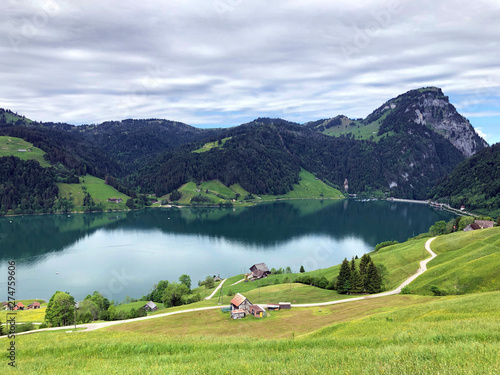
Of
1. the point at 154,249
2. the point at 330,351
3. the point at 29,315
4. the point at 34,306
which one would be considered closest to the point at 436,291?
the point at 330,351

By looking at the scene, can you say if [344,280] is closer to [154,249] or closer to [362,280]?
[362,280]

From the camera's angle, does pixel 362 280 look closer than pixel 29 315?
Yes

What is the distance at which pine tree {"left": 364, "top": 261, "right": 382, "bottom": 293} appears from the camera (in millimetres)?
64062

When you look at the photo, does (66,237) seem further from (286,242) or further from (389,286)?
(389,286)

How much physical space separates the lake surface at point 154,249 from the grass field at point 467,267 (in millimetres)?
46699

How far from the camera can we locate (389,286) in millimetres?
65688

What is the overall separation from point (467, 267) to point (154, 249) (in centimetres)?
11597

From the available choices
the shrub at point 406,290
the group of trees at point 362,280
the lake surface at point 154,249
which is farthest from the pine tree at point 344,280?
the lake surface at point 154,249

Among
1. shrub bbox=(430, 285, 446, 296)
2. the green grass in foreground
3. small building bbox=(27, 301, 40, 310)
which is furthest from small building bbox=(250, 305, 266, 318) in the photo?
small building bbox=(27, 301, 40, 310)

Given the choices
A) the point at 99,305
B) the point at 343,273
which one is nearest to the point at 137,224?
the point at 99,305

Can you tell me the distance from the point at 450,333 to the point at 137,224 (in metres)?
199

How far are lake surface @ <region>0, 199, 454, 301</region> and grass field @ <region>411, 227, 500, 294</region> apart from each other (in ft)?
153

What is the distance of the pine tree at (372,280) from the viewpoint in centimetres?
6406

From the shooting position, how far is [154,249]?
441 feet
